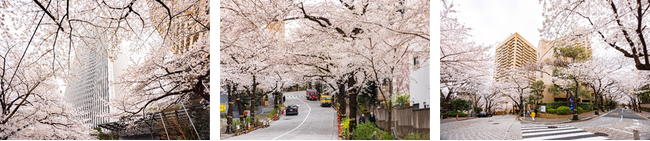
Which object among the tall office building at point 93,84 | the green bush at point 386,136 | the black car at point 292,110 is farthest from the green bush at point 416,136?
the tall office building at point 93,84

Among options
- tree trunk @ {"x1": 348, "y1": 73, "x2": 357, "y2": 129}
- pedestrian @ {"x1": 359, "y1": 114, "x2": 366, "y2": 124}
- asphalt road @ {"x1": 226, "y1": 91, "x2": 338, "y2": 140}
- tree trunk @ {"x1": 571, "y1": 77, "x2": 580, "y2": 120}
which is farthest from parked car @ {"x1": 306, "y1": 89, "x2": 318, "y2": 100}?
tree trunk @ {"x1": 571, "y1": 77, "x2": 580, "y2": 120}

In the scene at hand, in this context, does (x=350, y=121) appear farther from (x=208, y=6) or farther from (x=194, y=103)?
(x=208, y=6)

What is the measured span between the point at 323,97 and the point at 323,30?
73cm

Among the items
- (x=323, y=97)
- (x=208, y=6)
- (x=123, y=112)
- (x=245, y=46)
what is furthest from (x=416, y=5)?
(x=123, y=112)

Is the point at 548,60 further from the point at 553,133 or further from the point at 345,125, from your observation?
the point at 345,125

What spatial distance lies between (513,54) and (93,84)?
4.50 m

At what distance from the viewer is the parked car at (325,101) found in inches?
149

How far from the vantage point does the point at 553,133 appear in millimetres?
3713

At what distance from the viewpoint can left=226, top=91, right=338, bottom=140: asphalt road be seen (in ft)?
12.4

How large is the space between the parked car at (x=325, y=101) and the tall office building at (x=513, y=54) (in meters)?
1.85

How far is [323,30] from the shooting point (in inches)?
146

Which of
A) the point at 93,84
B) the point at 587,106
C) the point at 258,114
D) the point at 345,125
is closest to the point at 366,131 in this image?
the point at 345,125

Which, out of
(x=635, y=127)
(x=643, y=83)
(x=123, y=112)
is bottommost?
(x=635, y=127)

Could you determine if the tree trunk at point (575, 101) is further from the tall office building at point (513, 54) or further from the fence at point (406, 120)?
the fence at point (406, 120)
